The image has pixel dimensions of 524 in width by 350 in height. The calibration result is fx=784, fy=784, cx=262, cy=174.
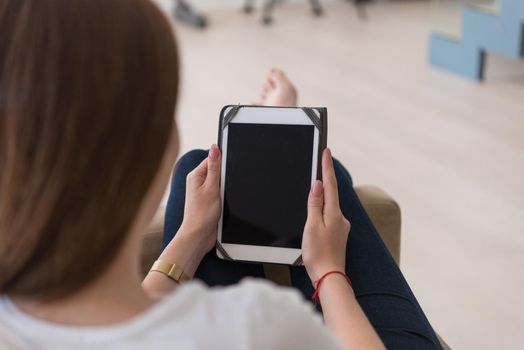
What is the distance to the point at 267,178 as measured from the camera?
1224mm

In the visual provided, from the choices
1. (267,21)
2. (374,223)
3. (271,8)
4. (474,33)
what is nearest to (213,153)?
(374,223)

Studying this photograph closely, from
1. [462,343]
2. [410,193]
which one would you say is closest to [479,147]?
[410,193]

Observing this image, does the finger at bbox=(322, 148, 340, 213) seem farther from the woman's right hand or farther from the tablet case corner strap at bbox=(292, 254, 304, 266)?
the tablet case corner strap at bbox=(292, 254, 304, 266)

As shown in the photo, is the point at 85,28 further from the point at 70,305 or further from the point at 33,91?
the point at 70,305

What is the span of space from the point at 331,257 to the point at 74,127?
0.53m

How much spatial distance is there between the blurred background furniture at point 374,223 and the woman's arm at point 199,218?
18 centimetres

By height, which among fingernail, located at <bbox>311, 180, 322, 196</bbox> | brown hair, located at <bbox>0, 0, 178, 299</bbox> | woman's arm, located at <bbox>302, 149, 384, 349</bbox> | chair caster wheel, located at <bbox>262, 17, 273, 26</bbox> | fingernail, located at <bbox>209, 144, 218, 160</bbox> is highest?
brown hair, located at <bbox>0, 0, 178, 299</bbox>

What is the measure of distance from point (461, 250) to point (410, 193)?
386 millimetres

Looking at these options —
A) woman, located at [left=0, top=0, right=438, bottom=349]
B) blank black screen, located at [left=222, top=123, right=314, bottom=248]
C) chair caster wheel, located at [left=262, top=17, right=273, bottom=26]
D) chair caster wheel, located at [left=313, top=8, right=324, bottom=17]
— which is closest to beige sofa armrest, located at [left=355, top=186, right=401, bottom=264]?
blank black screen, located at [left=222, top=123, right=314, bottom=248]

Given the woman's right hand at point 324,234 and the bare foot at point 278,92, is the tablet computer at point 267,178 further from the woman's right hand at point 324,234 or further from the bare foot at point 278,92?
the bare foot at point 278,92

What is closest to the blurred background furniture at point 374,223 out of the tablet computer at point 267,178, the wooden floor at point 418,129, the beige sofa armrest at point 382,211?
the beige sofa armrest at point 382,211

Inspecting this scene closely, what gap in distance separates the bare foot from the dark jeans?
63 cm

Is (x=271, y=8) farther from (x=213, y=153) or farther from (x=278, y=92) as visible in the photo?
(x=213, y=153)

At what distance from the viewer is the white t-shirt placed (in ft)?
2.06
